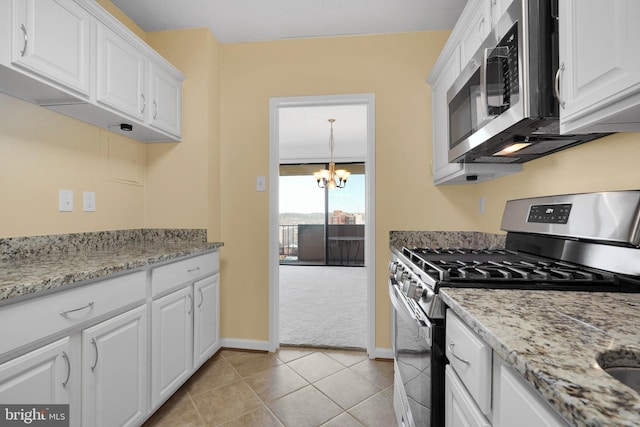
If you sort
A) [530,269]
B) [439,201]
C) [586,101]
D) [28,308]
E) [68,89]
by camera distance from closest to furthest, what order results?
[586,101], [28,308], [530,269], [68,89], [439,201]

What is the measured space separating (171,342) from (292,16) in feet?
7.82

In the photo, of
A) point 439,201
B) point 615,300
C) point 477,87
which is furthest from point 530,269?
point 439,201

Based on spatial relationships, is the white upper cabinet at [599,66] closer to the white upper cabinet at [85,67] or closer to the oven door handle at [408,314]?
the oven door handle at [408,314]

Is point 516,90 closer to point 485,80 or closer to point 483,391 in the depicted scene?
point 485,80

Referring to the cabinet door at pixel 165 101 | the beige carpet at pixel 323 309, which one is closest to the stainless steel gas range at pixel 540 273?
the beige carpet at pixel 323 309

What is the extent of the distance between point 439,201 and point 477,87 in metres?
1.20

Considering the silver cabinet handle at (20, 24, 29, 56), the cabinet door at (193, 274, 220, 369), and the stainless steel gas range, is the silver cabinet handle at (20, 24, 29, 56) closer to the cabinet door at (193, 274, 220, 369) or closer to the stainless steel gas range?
the cabinet door at (193, 274, 220, 369)

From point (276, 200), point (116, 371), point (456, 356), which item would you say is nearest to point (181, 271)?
point (116, 371)

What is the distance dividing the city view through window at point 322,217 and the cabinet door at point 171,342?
529 centimetres

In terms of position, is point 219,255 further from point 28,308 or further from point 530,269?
point 530,269

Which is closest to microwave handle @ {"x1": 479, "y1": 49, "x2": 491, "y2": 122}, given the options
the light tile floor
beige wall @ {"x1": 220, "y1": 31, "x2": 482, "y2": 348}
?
beige wall @ {"x1": 220, "y1": 31, "x2": 482, "y2": 348}

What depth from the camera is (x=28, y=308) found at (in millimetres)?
1030

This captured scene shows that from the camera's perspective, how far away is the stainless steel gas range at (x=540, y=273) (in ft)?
3.34

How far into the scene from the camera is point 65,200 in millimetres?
1848
